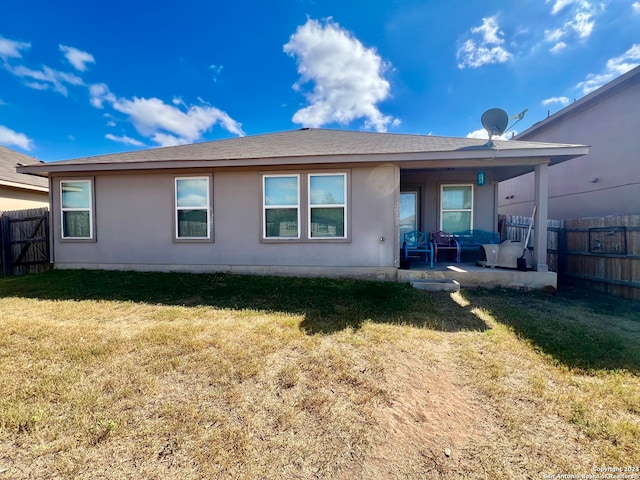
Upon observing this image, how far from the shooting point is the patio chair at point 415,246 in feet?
21.0

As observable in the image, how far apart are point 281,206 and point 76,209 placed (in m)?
5.47

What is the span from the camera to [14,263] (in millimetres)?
8055

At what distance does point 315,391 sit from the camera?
2.26 meters

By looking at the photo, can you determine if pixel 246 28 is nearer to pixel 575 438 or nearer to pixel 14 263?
pixel 14 263

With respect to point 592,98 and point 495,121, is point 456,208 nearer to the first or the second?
point 495,121

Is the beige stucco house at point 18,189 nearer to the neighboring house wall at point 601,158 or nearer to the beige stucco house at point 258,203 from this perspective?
the beige stucco house at point 258,203

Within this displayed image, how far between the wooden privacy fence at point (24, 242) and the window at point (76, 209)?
1.62 metres

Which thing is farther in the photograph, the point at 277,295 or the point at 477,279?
the point at 477,279

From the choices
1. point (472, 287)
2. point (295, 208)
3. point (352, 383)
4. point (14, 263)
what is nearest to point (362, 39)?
point (295, 208)

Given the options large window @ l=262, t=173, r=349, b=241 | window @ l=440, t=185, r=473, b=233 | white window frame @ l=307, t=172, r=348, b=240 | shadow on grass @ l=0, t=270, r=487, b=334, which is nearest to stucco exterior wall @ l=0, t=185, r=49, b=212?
shadow on grass @ l=0, t=270, r=487, b=334

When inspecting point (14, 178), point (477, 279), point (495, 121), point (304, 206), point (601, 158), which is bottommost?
point (477, 279)

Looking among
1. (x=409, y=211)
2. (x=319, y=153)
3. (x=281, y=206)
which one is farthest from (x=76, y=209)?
(x=409, y=211)

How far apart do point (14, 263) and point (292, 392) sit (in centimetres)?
1078

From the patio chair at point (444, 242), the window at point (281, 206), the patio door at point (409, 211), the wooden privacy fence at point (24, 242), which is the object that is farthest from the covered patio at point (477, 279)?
the wooden privacy fence at point (24, 242)
